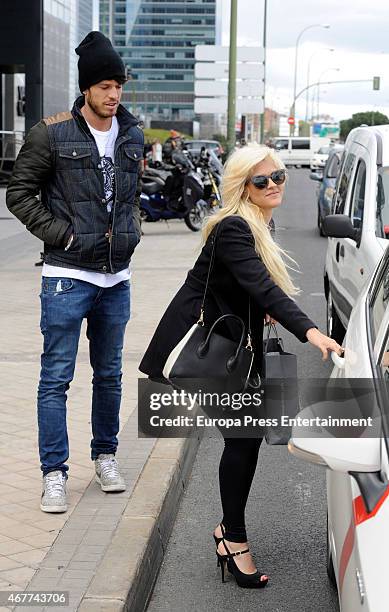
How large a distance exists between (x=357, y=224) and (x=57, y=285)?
4014 mm

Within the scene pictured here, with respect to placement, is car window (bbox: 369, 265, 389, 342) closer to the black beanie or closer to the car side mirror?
the black beanie

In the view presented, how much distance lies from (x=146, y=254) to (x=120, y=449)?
11.4 metres

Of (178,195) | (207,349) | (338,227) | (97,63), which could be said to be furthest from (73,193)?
(178,195)

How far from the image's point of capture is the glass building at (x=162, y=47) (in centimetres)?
17638

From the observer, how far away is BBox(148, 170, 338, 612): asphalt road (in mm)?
4359

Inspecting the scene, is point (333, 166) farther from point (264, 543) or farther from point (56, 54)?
point (264, 543)

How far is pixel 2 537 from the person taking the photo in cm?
457

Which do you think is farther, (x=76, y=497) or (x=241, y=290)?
(x=76, y=497)

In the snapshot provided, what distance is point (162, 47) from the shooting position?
606 ft

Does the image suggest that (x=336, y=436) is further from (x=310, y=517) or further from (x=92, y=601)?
(x=310, y=517)

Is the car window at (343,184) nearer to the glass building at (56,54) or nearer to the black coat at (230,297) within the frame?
the black coat at (230,297)

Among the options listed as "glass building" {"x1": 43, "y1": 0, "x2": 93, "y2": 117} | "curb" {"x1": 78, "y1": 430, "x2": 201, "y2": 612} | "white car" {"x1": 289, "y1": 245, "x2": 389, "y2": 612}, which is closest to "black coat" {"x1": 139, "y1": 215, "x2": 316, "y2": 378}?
"white car" {"x1": 289, "y1": 245, "x2": 389, "y2": 612}

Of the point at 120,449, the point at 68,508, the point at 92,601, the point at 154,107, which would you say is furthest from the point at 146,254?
the point at 154,107

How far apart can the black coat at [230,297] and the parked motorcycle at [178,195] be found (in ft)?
54.4
